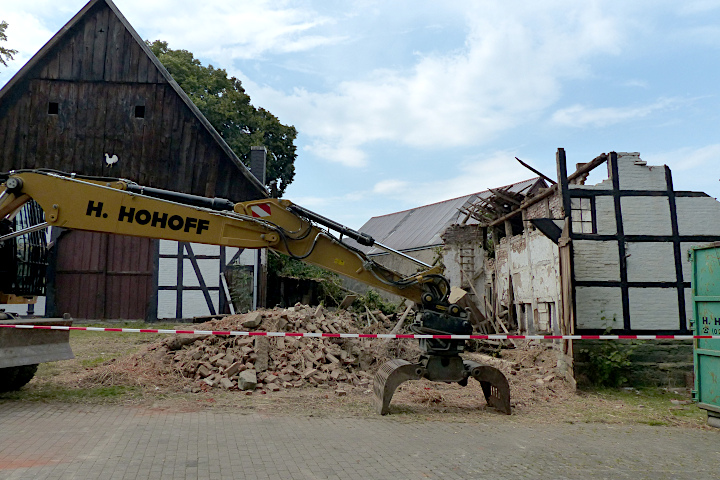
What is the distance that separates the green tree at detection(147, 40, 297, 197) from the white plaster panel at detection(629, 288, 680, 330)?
68.9ft

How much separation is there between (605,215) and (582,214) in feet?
1.25

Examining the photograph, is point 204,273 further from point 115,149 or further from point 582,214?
point 582,214

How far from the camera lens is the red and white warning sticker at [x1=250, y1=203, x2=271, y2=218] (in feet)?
23.5

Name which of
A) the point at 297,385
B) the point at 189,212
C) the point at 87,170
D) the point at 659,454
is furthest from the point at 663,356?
the point at 87,170

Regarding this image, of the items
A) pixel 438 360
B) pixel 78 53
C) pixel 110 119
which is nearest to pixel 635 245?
pixel 438 360

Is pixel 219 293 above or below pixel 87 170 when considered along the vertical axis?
below

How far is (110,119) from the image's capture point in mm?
16375

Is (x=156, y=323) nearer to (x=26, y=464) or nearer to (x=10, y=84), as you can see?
(x=10, y=84)

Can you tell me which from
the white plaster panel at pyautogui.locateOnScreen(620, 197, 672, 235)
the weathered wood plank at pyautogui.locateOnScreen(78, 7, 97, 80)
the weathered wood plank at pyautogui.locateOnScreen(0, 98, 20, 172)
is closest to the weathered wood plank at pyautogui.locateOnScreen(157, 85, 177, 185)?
the weathered wood plank at pyautogui.locateOnScreen(78, 7, 97, 80)

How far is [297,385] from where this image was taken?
28.5 feet

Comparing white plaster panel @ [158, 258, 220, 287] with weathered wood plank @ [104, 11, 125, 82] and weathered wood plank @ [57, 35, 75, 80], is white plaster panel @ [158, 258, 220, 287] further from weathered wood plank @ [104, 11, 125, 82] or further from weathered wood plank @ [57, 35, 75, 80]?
weathered wood plank @ [57, 35, 75, 80]

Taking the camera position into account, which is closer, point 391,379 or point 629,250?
point 391,379

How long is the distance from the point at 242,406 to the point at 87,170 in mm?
11729

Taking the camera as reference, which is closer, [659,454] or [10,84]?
[659,454]
